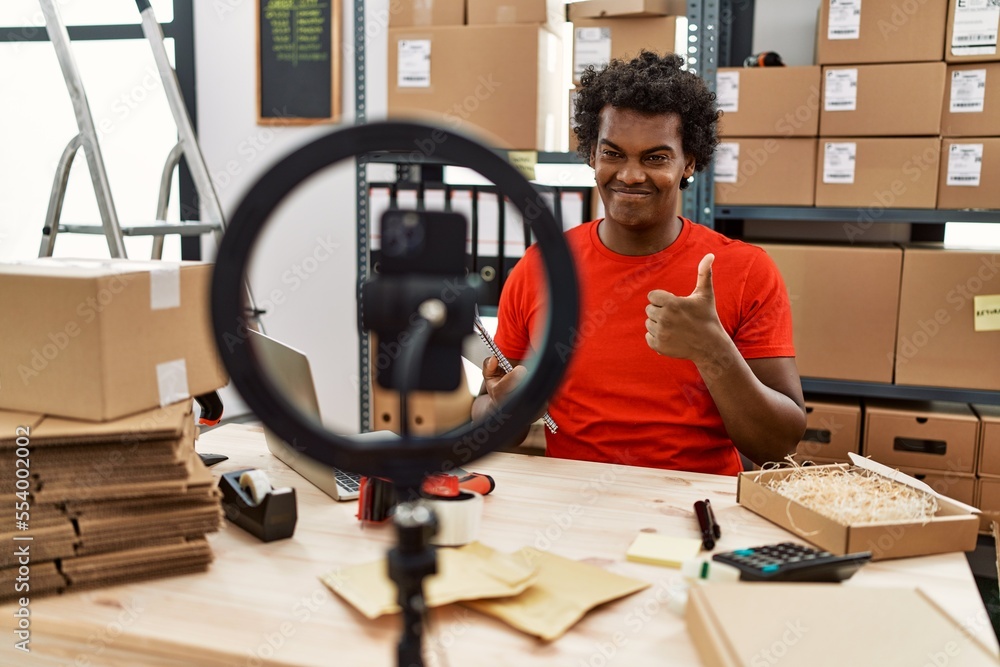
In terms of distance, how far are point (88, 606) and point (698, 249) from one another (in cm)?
118

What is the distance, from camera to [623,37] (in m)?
2.26

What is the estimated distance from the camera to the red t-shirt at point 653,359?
1.49 metres

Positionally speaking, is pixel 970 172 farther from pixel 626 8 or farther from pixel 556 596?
pixel 556 596

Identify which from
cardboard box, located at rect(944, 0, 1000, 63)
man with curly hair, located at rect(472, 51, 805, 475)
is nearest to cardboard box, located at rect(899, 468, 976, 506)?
man with curly hair, located at rect(472, 51, 805, 475)

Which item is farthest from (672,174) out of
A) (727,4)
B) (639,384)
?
(727,4)

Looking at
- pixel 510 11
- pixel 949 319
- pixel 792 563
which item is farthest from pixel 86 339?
pixel 949 319

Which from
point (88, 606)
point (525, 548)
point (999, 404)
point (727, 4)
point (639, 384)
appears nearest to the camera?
point (88, 606)

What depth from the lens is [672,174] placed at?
1.58 metres

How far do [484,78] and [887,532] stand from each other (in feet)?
5.66

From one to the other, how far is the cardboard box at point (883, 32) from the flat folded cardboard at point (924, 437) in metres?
0.91

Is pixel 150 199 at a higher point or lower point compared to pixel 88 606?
higher

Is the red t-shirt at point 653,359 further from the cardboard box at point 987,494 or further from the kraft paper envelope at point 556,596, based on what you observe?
the cardboard box at point 987,494

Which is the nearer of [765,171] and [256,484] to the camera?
[256,484]

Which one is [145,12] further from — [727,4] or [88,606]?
[88,606]
